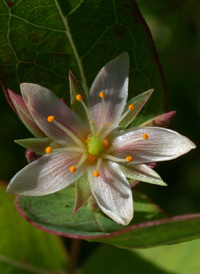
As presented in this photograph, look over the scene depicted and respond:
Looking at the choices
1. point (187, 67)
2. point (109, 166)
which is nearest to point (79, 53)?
point (109, 166)

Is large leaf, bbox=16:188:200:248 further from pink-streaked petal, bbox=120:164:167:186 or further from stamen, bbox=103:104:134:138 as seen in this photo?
stamen, bbox=103:104:134:138

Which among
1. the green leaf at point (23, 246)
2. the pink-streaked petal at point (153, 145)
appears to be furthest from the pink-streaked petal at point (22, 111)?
the green leaf at point (23, 246)

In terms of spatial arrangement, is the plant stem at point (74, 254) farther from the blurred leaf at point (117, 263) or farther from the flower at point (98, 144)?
the flower at point (98, 144)

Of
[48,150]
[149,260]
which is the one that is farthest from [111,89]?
[149,260]

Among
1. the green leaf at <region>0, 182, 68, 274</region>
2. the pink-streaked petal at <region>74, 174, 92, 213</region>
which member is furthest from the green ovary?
the green leaf at <region>0, 182, 68, 274</region>

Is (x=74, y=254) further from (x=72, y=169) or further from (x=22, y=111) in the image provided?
(x=22, y=111)

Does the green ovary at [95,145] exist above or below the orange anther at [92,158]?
above

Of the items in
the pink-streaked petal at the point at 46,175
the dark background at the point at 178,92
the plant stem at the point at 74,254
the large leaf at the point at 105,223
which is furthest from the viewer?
the dark background at the point at 178,92
